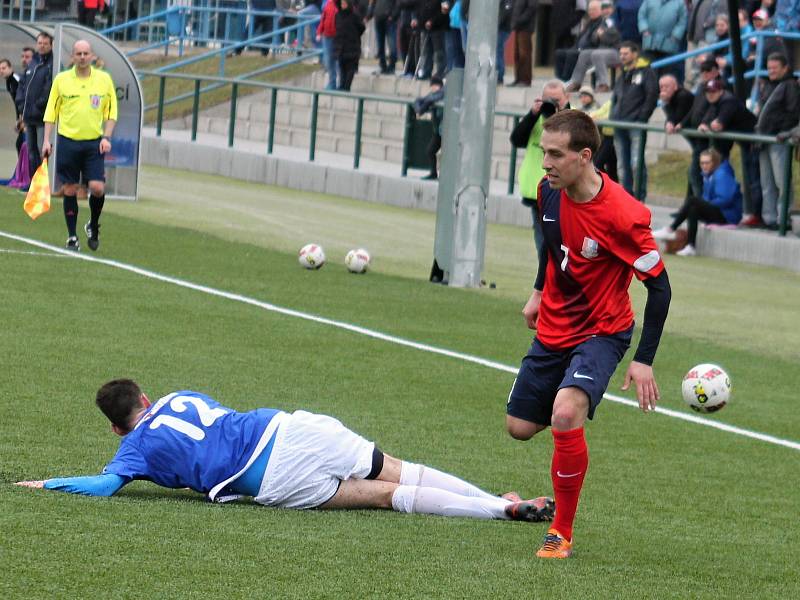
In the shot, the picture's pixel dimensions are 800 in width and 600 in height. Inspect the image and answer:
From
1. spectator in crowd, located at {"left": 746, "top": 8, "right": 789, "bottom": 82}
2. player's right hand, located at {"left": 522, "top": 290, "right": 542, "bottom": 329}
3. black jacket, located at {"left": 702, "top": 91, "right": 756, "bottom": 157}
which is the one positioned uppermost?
spectator in crowd, located at {"left": 746, "top": 8, "right": 789, "bottom": 82}

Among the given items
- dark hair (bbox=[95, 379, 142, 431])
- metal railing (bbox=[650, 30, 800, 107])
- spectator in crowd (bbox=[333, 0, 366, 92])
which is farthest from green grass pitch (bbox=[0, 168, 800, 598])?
spectator in crowd (bbox=[333, 0, 366, 92])

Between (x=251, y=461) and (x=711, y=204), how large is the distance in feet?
47.8

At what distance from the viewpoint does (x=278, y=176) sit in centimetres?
2900

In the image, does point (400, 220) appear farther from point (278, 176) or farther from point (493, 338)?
point (493, 338)

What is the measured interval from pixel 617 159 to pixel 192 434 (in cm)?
1608

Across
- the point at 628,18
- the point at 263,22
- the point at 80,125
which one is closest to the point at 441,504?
the point at 80,125

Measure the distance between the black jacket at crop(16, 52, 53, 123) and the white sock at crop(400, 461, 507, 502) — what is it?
15.8 meters

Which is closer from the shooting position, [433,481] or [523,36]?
[433,481]

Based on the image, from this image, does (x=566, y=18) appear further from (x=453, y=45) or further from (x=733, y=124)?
(x=733, y=124)

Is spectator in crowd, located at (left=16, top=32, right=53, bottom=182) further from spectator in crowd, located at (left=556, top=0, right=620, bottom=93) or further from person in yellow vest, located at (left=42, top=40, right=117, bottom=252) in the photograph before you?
spectator in crowd, located at (left=556, top=0, right=620, bottom=93)

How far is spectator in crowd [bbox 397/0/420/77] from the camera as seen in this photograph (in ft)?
99.7

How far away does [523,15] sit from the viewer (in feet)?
90.9

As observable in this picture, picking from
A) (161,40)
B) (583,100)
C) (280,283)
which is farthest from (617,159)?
(161,40)

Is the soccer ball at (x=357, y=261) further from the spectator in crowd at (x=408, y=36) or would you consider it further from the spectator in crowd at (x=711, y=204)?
the spectator in crowd at (x=408, y=36)
